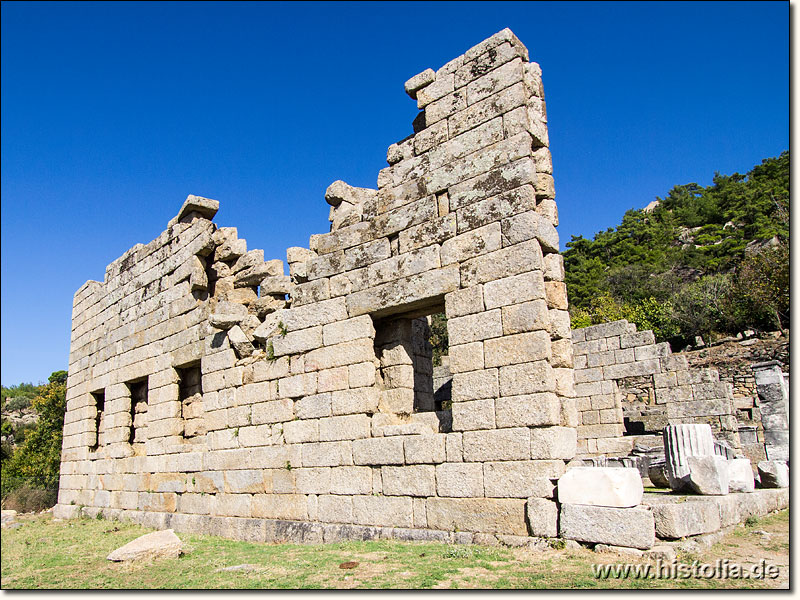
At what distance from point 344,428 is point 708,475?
13.3ft

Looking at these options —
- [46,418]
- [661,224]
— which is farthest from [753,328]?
[46,418]

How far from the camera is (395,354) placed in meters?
7.76

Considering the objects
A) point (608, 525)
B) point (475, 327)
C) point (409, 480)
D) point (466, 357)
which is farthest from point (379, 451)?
point (608, 525)

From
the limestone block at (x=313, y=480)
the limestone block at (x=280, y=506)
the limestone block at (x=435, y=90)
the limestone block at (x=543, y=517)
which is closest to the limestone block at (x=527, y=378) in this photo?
the limestone block at (x=543, y=517)

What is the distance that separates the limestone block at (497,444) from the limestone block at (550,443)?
0.07 m

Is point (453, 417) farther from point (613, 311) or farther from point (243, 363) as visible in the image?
point (613, 311)

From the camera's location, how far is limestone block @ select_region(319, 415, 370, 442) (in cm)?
739

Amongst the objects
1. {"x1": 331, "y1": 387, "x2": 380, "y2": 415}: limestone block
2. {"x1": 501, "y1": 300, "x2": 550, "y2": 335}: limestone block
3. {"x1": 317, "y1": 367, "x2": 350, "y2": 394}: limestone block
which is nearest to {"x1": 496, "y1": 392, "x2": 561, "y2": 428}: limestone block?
{"x1": 501, "y1": 300, "x2": 550, "y2": 335}: limestone block

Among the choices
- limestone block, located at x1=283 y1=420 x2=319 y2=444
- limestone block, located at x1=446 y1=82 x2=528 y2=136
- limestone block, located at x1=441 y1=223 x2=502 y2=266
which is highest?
limestone block, located at x1=446 y1=82 x2=528 y2=136

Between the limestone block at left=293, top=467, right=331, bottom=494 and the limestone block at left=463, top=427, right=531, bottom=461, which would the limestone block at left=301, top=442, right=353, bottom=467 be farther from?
the limestone block at left=463, top=427, right=531, bottom=461

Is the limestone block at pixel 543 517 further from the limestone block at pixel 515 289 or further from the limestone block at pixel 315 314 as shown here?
the limestone block at pixel 315 314

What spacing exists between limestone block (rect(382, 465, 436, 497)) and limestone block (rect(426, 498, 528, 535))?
0.15 m

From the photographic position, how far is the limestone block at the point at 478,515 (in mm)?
5840

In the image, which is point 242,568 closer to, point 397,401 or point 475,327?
point 397,401
